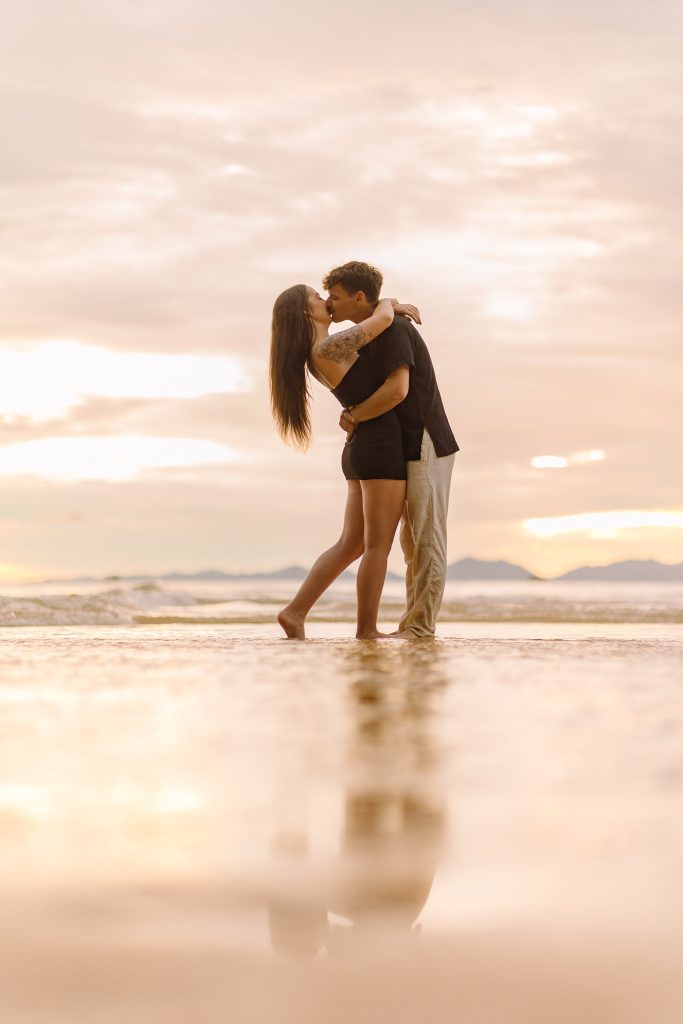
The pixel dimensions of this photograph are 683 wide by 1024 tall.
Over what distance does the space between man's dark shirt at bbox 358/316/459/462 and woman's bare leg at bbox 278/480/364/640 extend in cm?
31

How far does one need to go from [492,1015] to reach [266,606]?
12481mm

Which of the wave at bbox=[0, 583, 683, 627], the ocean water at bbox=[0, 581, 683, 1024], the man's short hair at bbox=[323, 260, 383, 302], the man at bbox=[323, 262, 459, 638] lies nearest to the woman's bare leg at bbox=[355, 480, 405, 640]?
the man at bbox=[323, 262, 459, 638]

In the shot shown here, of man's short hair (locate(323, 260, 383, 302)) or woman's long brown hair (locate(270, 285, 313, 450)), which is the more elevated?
man's short hair (locate(323, 260, 383, 302))

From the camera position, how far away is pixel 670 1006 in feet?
2.12

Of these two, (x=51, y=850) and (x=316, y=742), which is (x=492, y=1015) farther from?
(x=316, y=742)

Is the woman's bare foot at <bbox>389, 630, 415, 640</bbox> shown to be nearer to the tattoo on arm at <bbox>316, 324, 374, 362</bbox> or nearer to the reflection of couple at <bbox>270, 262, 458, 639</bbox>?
the reflection of couple at <bbox>270, 262, 458, 639</bbox>

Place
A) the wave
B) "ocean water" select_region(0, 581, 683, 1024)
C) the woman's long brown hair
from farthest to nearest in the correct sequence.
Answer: the wave → the woman's long brown hair → "ocean water" select_region(0, 581, 683, 1024)

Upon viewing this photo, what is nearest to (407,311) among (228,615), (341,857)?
(341,857)

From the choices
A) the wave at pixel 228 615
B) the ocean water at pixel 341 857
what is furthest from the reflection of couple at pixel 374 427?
the wave at pixel 228 615

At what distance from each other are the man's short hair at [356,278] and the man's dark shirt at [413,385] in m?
0.16

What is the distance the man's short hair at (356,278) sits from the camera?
4348mm

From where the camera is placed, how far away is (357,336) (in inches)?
165

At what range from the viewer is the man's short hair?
14.3 feet

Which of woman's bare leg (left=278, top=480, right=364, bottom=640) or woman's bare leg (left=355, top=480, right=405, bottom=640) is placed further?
woman's bare leg (left=278, top=480, right=364, bottom=640)
